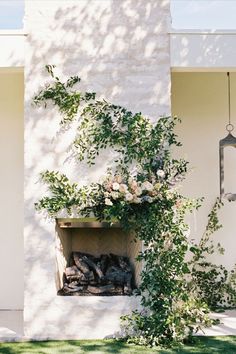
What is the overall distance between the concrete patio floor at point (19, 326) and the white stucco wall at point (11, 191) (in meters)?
0.38

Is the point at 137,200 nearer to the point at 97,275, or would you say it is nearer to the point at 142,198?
the point at 142,198

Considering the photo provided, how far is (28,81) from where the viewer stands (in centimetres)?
570

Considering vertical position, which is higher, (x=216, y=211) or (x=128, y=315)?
(x=216, y=211)

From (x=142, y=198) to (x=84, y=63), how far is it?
154cm

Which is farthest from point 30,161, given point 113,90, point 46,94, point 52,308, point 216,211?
point 216,211

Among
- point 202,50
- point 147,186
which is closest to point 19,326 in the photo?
point 147,186

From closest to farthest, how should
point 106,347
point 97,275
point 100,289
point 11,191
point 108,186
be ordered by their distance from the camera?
point 106,347, point 108,186, point 100,289, point 97,275, point 11,191

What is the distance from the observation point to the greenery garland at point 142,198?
17.3 ft

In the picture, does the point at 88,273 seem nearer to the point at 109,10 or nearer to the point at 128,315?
the point at 128,315

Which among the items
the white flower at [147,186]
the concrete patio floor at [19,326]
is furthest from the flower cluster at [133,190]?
the concrete patio floor at [19,326]

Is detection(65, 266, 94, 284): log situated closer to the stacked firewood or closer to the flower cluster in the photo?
the stacked firewood

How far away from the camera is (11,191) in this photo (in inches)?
277

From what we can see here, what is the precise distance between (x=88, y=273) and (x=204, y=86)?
3.02m

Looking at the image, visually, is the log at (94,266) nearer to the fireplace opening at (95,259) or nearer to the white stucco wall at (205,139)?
the fireplace opening at (95,259)
